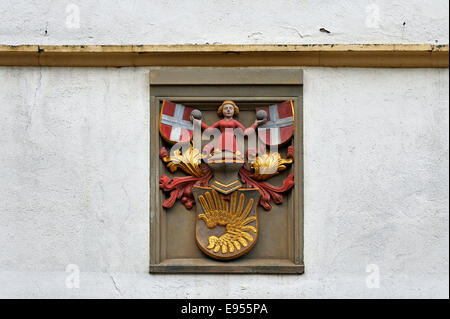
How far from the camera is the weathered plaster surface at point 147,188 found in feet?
19.3

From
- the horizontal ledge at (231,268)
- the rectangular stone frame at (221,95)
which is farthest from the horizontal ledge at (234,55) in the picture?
the horizontal ledge at (231,268)

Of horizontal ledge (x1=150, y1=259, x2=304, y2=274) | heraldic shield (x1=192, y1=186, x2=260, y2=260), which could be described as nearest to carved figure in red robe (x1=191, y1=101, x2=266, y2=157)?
heraldic shield (x1=192, y1=186, x2=260, y2=260)

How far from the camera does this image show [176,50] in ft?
19.6

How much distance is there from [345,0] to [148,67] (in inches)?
69.5

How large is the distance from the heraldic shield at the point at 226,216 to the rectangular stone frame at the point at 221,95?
20cm

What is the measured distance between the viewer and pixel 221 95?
6.03 m

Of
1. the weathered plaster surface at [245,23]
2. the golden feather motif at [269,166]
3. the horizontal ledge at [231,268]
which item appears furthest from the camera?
the weathered plaster surface at [245,23]

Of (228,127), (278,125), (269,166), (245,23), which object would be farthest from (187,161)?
(245,23)

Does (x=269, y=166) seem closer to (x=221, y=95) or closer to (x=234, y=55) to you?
(x=221, y=95)

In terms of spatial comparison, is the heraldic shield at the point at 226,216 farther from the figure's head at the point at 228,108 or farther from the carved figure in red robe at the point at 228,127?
the figure's head at the point at 228,108

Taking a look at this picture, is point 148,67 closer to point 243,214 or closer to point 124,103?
point 124,103

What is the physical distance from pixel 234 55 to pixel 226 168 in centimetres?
95

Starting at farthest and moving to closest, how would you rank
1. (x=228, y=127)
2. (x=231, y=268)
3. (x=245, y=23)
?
(x=245, y=23)
(x=228, y=127)
(x=231, y=268)

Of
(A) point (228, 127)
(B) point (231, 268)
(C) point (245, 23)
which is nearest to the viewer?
(B) point (231, 268)
